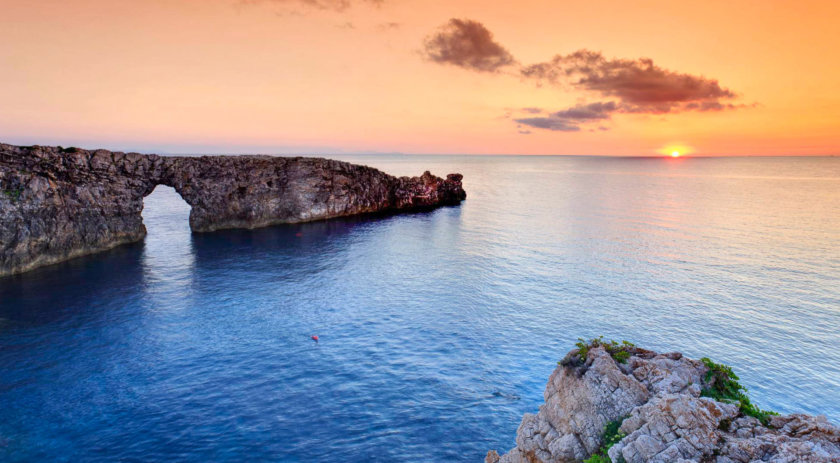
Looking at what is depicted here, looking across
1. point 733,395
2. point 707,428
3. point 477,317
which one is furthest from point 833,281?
point 707,428

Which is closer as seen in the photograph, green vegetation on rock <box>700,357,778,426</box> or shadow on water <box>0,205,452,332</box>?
green vegetation on rock <box>700,357,778,426</box>

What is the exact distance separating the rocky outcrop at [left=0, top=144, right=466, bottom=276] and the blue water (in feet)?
15.8

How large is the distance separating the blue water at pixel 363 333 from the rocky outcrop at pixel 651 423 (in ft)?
30.0

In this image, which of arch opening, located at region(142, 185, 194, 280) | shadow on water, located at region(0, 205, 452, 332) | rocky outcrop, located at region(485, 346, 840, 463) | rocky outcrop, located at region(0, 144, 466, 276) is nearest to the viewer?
rocky outcrop, located at region(485, 346, 840, 463)

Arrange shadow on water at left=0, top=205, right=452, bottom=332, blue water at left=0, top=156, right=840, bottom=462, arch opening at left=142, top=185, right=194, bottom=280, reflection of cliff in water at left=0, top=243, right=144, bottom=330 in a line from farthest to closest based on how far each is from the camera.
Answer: arch opening at left=142, top=185, right=194, bottom=280, shadow on water at left=0, top=205, right=452, bottom=332, reflection of cliff in water at left=0, top=243, right=144, bottom=330, blue water at left=0, top=156, right=840, bottom=462

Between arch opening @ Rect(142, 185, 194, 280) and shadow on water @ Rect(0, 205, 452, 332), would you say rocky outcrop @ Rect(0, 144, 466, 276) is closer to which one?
shadow on water @ Rect(0, 205, 452, 332)

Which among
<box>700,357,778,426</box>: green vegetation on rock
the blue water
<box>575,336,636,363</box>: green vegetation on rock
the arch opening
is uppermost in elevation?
<box>575,336,636,363</box>: green vegetation on rock

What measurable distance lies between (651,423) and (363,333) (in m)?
29.8

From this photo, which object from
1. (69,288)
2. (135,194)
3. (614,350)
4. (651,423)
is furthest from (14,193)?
(651,423)

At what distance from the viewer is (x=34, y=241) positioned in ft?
189

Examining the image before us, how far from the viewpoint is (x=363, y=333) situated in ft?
136

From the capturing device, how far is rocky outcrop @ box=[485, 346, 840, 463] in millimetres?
13352

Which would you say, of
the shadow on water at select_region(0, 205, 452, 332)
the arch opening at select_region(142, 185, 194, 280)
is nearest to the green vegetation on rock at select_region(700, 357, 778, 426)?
the shadow on water at select_region(0, 205, 452, 332)

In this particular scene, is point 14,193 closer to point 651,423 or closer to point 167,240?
point 167,240
